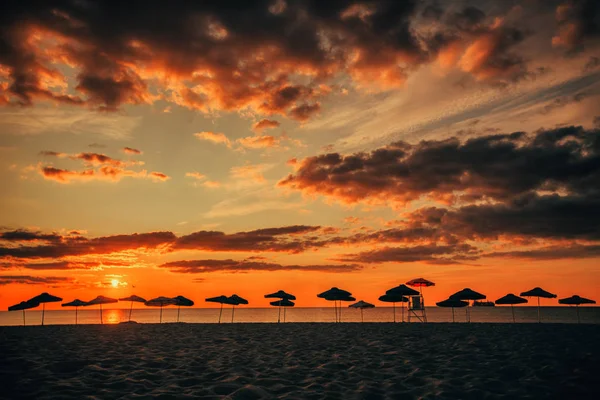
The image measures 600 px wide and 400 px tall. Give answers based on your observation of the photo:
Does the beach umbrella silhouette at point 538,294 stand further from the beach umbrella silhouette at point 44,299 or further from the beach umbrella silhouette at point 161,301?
the beach umbrella silhouette at point 44,299

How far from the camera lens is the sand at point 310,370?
863cm

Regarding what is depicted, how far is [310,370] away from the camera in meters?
11.4

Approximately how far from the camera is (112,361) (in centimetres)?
1277

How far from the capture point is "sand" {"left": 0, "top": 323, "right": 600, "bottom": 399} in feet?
28.3

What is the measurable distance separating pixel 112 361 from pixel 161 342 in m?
6.29

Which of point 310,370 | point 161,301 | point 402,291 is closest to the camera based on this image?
point 310,370

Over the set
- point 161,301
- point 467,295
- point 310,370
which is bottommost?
point 310,370

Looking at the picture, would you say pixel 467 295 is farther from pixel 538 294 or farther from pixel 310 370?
pixel 310 370

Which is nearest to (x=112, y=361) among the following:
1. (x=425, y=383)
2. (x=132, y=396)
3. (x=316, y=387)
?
(x=132, y=396)

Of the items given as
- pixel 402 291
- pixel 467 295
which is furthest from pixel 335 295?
pixel 467 295

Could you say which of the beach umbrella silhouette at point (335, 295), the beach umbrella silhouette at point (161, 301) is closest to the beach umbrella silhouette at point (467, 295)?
the beach umbrella silhouette at point (335, 295)

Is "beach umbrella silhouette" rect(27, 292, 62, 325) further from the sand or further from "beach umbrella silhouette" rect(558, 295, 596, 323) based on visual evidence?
"beach umbrella silhouette" rect(558, 295, 596, 323)

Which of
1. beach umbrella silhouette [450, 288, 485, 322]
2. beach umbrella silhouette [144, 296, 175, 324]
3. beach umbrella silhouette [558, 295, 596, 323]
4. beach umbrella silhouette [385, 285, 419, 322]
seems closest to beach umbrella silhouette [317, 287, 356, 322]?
beach umbrella silhouette [385, 285, 419, 322]

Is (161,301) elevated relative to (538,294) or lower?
lower
